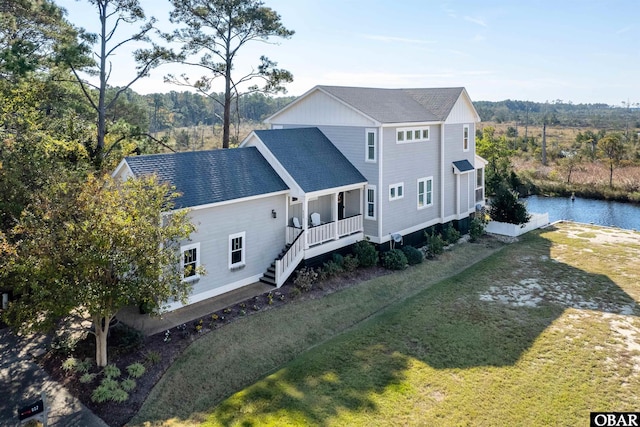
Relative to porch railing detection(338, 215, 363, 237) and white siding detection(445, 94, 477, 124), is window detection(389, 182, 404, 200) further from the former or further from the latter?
white siding detection(445, 94, 477, 124)

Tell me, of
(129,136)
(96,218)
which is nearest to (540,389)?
(96,218)

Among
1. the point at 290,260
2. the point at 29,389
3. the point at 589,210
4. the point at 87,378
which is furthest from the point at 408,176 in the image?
the point at 589,210

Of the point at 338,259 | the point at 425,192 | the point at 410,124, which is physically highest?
the point at 410,124

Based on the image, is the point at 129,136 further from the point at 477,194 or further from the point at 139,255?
the point at 477,194

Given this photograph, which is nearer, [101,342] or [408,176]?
[101,342]

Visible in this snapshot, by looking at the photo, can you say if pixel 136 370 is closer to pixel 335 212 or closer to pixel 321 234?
pixel 321 234

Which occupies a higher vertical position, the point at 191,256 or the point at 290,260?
the point at 191,256

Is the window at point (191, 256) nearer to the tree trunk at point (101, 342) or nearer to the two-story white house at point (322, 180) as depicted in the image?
the two-story white house at point (322, 180)
